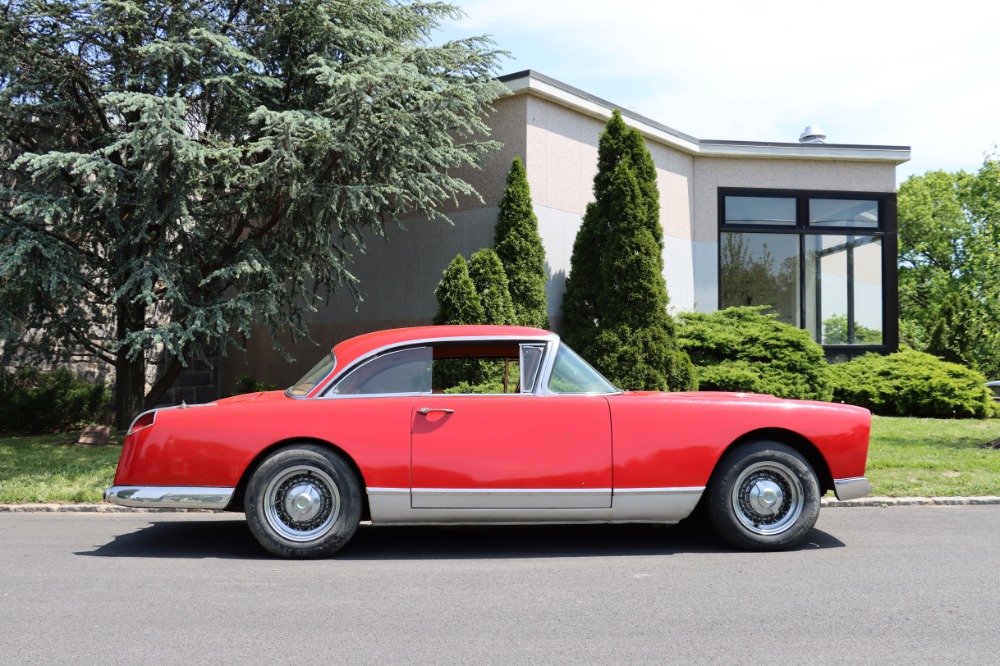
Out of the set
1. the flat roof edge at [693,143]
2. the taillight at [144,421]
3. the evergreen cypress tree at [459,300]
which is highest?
the flat roof edge at [693,143]

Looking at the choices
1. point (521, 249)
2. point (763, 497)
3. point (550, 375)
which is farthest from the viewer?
point (521, 249)

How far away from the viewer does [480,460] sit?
5.54 m

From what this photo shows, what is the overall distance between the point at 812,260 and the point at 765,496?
12985mm

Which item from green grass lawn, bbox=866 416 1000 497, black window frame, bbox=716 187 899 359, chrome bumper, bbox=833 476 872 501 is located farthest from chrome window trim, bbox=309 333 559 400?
black window frame, bbox=716 187 899 359

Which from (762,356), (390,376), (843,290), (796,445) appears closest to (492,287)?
(762,356)

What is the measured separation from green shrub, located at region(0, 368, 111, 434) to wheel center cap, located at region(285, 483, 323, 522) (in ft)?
33.7

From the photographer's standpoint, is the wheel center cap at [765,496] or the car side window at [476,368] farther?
the car side window at [476,368]

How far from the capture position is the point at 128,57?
11312mm

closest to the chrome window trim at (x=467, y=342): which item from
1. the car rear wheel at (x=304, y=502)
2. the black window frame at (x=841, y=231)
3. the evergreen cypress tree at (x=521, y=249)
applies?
the car rear wheel at (x=304, y=502)

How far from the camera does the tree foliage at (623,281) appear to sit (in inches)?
481

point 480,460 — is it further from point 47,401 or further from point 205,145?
point 47,401

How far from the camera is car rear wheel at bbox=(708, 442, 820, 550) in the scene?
569 centimetres

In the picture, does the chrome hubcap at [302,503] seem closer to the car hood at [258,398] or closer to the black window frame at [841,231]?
the car hood at [258,398]

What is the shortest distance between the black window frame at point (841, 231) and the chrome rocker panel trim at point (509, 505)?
40.0 feet
